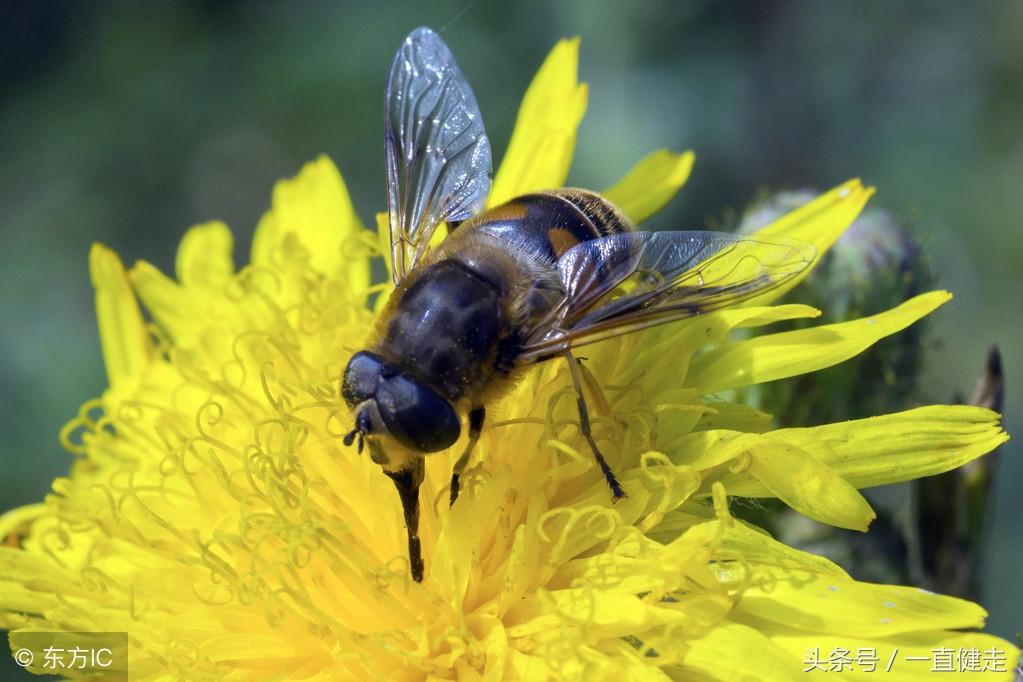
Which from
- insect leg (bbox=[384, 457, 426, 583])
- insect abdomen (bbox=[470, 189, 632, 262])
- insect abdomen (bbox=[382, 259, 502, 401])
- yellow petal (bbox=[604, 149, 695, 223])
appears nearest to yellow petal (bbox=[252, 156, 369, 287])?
yellow petal (bbox=[604, 149, 695, 223])

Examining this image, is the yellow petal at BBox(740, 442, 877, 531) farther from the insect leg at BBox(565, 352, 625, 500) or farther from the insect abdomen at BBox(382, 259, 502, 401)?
the insect abdomen at BBox(382, 259, 502, 401)

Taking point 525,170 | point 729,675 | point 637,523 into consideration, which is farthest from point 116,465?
point 729,675

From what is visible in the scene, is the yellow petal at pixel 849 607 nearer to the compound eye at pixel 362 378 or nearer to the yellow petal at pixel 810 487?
the yellow petal at pixel 810 487

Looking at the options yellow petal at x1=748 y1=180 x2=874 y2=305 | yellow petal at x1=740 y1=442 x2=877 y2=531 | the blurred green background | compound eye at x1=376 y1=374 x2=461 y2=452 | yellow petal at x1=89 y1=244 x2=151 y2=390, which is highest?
the blurred green background

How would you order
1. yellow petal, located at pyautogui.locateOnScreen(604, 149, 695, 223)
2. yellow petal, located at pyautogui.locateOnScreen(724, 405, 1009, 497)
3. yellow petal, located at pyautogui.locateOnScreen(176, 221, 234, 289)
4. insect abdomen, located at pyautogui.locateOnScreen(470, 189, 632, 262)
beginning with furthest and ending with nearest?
yellow petal, located at pyautogui.locateOnScreen(176, 221, 234, 289) < yellow petal, located at pyautogui.locateOnScreen(604, 149, 695, 223) < insect abdomen, located at pyautogui.locateOnScreen(470, 189, 632, 262) < yellow petal, located at pyautogui.locateOnScreen(724, 405, 1009, 497)

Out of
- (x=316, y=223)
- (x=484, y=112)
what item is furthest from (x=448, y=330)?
(x=484, y=112)

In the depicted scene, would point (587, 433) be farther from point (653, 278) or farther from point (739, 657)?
point (739, 657)
